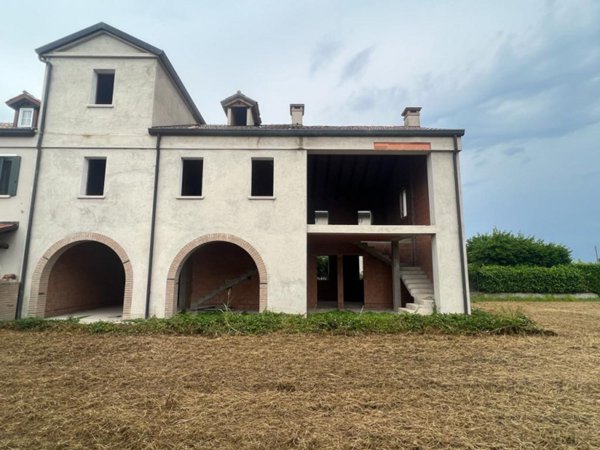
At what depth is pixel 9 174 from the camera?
1216 cm

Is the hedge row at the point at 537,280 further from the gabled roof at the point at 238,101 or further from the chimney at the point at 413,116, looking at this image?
the gabled roof at the point at 238,101

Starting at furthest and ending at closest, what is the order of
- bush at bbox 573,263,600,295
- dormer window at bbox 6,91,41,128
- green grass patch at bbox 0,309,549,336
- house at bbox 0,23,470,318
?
bush at bbox 573,263,600,295, dormer window at bbox 6,91,41,128, house at bbox 0,23,470,318, green grass patch at bbox 0,309,549,336

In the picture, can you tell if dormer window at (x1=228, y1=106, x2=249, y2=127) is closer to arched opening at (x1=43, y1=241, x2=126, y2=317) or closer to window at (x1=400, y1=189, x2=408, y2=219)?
arched opening at (x1=43, y1=241, x2=126, y2=317)

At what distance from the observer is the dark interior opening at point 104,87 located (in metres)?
13.4

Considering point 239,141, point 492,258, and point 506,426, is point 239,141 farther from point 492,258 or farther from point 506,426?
point 492,258

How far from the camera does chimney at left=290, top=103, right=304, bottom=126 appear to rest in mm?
15461

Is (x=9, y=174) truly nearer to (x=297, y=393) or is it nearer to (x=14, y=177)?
(x=14, y=177)

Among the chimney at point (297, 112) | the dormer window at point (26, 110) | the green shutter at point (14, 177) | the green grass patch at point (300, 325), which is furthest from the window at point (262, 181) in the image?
the green shutter at point (14, 177)

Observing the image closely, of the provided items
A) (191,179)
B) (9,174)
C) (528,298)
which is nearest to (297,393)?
(191,179)

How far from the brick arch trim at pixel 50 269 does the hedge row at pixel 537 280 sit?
2255 centimetres

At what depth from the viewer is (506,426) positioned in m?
4.39

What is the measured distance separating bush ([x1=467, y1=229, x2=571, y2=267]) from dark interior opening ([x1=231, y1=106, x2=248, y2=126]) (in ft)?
72.0

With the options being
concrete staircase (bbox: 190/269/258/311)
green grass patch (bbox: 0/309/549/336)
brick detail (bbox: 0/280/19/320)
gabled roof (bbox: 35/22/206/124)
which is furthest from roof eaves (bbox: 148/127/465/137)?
brick detail (bbox: 0/280/19/320)

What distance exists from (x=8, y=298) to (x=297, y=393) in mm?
11423
